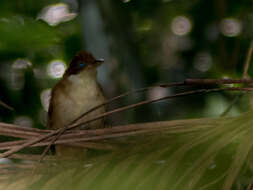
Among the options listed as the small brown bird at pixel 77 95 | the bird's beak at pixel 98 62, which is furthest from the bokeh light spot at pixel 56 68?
the bird's beak at pixel 98 62

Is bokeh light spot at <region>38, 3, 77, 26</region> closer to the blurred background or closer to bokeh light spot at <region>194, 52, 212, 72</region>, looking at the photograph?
the blurred background

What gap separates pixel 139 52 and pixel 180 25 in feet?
7.65

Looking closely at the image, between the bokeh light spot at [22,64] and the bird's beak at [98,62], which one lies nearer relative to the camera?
the bird's beak at [98,62]

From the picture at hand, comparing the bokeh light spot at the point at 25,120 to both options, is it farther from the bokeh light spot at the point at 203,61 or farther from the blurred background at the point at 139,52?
the bokeh light spot at the point at 203,61

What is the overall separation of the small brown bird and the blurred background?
0.92 ft

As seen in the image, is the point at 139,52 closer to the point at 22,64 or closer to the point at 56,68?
the point at 56,68

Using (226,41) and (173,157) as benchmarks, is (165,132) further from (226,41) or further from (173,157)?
(226,41)

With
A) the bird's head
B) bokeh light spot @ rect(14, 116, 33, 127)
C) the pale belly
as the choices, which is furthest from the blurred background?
the pale belly

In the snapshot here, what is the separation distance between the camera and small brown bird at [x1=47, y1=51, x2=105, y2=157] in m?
3.85

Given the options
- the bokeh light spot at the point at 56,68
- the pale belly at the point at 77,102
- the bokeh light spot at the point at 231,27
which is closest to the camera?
the pale belly at the point at 77,102

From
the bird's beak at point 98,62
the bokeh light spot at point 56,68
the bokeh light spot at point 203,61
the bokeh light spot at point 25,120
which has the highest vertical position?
the bird's beak at point 98,62

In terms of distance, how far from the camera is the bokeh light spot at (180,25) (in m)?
6.69

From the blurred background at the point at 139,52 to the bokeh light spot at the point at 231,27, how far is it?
1 cm

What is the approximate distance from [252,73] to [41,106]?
2236 mm
